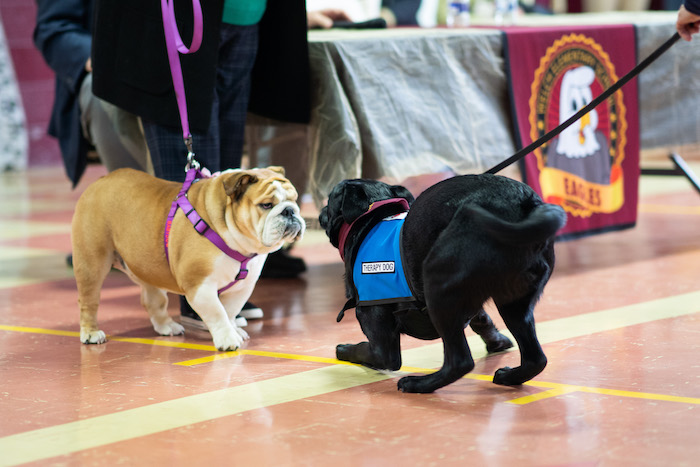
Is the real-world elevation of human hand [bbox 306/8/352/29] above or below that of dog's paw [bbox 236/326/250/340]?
above

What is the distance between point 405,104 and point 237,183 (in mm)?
1288

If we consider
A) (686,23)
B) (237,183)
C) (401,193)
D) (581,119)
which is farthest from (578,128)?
(237,183)

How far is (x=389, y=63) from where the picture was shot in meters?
4.14

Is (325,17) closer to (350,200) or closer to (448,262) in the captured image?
(350,200)

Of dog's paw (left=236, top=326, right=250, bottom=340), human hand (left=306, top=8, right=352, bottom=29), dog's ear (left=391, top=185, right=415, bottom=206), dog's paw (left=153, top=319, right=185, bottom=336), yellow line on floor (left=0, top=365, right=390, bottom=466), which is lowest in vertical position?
dog's paw (left=153, top=319, right=185, bottom=336)

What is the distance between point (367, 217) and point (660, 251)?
8.48 feet

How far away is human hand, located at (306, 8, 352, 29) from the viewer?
15.8 ft

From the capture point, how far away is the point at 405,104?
416 centimetres

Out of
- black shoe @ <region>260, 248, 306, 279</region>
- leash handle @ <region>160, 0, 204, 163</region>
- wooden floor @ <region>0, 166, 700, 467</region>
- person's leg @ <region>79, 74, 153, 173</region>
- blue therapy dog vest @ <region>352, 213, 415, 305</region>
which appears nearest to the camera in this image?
wooden floor @ <region>0, 166, 700, 467</region>

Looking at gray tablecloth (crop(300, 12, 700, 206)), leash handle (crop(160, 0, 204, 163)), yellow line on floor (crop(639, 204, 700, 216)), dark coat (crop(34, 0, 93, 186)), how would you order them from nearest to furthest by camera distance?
leash handle (crop(160, 0, 204, 163)) < gray tablecloth (crop(300, 12, 700, 206)) < dark coat (crop(34, 0, 93, 186)) < yellow line on floor (crop(639, 204, 700, 216))

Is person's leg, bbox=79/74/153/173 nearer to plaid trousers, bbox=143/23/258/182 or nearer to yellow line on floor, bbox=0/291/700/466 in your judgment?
plaid trousers, bbox=143/23/258/182

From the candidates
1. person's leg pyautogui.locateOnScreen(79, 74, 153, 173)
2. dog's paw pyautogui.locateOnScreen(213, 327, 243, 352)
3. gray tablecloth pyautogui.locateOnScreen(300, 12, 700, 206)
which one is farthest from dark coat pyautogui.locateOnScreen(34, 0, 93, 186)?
dog's paw pyautogui.locateOnScreen(213, 327, 243, 352)

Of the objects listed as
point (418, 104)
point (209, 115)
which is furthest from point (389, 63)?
point (209, 115)

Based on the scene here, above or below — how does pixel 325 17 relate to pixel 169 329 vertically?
above
